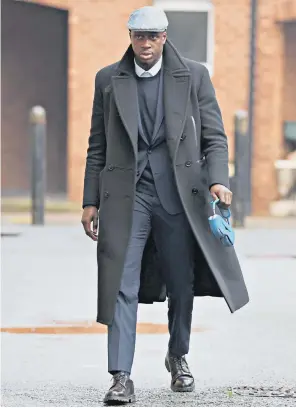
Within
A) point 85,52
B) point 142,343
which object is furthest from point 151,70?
point 85,52

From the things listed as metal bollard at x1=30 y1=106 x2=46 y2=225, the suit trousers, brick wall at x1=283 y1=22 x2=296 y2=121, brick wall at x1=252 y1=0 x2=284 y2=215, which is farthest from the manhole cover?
brick wall at x1=283 y1=22 x2=296 y2=121

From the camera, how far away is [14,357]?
8.30 metres

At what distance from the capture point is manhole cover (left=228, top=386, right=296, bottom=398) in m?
7.09

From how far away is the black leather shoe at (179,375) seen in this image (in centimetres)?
721

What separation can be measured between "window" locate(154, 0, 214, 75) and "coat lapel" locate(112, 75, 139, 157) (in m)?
13.8

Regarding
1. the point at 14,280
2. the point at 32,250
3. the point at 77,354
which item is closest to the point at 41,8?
the point at 32,250

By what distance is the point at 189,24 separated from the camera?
20.9 meters

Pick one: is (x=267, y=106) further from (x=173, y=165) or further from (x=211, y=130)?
(x=173, y=165)

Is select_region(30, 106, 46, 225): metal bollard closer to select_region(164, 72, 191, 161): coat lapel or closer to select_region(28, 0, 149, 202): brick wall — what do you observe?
select_region(28, 0, 149, 202): brick wall

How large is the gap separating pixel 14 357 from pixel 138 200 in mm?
1660

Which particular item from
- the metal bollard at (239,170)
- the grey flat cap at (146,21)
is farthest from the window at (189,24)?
the grey flat cap at (146,21)

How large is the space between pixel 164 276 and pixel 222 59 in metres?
13.9

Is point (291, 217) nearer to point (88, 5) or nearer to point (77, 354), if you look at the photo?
point (88, 5)

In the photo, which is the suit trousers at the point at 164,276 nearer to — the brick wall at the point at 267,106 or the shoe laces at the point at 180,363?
the shoe laces at the point at 180,363
